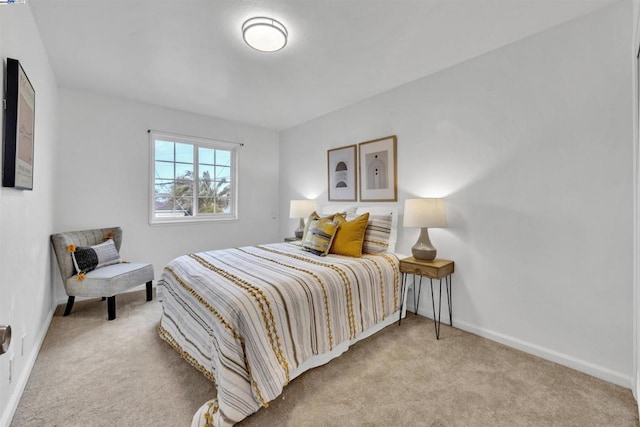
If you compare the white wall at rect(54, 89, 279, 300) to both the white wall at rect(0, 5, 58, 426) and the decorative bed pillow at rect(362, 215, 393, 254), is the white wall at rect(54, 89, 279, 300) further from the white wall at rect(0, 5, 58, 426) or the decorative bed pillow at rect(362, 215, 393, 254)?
the decorative bed pillow at rect(362, 215, 393, 254)

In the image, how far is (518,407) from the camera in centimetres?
159

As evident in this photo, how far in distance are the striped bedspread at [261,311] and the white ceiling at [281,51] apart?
1.83 meters

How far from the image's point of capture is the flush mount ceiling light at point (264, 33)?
1.97 meters

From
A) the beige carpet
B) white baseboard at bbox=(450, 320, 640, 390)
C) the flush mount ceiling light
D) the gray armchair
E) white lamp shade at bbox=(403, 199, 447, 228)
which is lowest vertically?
the beige carpet

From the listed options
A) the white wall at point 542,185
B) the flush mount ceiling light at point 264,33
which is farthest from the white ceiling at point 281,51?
the white wall at point 542,185

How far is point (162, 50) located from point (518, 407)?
3651mm

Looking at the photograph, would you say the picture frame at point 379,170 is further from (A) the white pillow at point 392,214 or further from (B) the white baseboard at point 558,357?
(B) the white baseboard at point 558,357

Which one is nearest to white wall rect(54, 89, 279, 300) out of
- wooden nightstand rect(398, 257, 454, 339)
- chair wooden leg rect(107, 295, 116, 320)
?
chair wooden leg rect(107, 295, 116, 320)

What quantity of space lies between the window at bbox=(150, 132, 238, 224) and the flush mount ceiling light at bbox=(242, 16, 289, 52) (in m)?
2.32

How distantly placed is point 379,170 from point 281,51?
1.64 m

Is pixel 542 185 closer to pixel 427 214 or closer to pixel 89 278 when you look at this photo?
pixel 427 214

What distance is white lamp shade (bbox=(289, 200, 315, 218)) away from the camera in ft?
13.1

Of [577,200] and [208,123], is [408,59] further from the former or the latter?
[208,123]

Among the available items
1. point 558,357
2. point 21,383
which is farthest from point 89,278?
point 558,357
